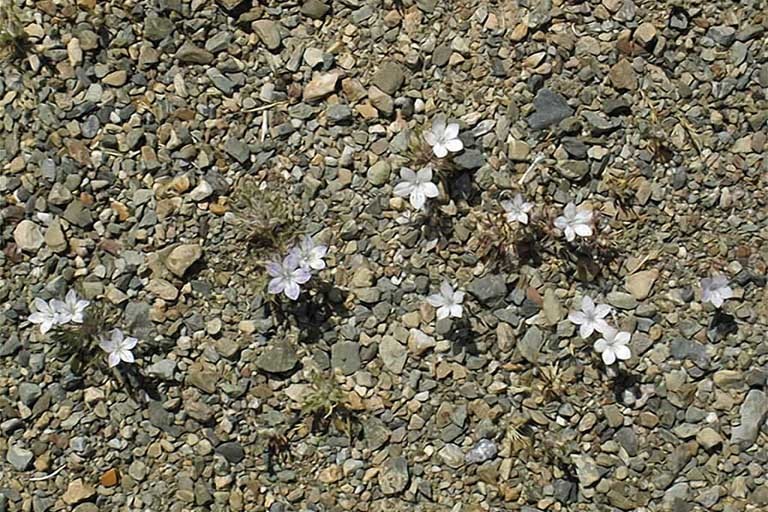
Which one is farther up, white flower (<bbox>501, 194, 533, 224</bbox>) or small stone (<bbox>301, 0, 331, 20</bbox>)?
small stone (<bbox>301, 0, 331, 20</bbox>)

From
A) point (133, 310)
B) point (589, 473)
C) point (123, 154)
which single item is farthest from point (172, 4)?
point (589, 473)

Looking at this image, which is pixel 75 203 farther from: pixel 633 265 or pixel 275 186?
pixel 633 265

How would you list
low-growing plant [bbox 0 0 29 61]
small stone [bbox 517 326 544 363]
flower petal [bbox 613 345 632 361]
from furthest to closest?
low-growing plant [bbox 0 0 29 61] < small stone [bbox 517 326 544 363] < flower petal [bbox 613 345 632 361]

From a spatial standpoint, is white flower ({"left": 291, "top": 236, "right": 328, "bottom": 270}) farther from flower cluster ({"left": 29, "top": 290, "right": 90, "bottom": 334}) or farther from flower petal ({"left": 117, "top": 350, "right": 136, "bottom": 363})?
flower cluster ({"left": 29, "top": 290, "right": 90, "bottom": 334})

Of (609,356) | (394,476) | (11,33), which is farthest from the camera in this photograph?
(11,33)

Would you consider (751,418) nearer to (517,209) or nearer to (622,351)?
(622,351)

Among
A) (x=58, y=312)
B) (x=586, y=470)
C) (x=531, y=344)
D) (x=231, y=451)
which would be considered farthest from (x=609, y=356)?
(x=58, y=312)

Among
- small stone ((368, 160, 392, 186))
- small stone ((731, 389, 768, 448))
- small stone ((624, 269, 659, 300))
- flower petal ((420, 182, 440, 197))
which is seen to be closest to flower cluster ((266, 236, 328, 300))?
small stone ((368, 160, 392, 186))
